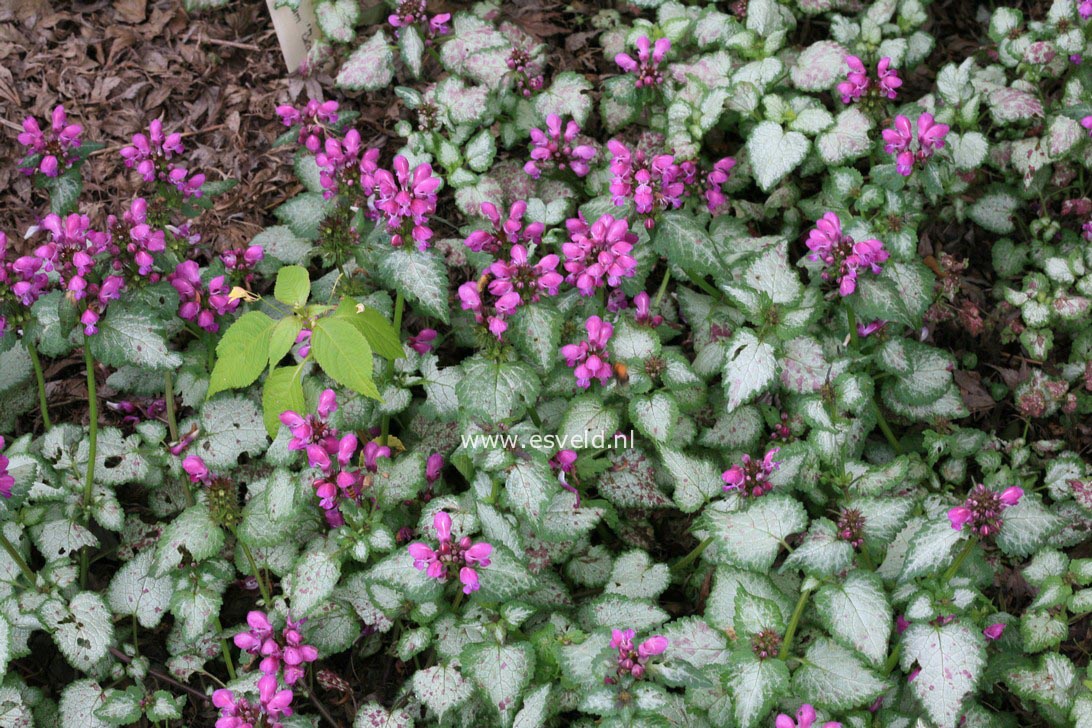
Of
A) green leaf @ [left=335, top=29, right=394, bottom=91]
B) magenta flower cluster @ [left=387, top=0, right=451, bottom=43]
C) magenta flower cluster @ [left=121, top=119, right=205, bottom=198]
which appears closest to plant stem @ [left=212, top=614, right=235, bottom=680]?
magenta flower cluster @ [left=121, top=119, right=205, bottom=198]

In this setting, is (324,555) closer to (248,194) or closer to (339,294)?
(339,294)

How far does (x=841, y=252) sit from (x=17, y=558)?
8.93ft

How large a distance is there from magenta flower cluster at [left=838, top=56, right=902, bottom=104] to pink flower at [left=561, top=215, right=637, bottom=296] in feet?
3.96

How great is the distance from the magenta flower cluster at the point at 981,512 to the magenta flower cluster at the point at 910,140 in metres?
1.15

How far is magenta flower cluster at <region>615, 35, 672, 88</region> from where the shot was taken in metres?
3.44

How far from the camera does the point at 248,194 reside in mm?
3805

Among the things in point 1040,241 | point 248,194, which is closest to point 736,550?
point 1040,241

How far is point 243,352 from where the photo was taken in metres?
2.53

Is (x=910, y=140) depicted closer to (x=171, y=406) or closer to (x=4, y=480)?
(x=171, y=406)

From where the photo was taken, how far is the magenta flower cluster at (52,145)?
2941 mm

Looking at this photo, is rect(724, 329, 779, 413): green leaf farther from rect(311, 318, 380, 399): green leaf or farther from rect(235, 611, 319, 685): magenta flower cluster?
rect(235, 611, 319, 685): magenta flower cluster

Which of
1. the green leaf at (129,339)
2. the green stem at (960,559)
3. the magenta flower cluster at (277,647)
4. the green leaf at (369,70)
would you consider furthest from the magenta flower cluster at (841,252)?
the green leaf at (129,339)

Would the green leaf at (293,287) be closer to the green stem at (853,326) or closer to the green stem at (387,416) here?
the green stem at (387,416)

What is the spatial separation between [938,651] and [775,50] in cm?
225
